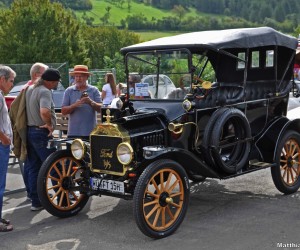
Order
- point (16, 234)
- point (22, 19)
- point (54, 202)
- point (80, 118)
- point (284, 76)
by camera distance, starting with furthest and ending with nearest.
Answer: point (22, 19) → point (284, 76) → point (80, 118) → point (54, 202) → point (16, 234)

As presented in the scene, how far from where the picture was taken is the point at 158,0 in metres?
151

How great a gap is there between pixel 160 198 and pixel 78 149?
47.9 inches

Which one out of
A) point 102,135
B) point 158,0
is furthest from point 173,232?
point 158,0

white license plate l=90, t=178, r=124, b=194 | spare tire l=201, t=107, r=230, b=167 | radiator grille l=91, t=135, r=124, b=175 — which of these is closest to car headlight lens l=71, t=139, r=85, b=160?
radiator grille l=91, t=135, r=124, b=175

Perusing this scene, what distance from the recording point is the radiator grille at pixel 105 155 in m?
5.82

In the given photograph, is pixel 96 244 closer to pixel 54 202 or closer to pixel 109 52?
pixel 54 202

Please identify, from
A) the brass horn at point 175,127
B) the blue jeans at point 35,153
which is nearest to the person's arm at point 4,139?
the blue jeans at point 35,153

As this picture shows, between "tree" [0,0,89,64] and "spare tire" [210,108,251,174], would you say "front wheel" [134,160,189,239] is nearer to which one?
"spare tire" [210,108,251,174]

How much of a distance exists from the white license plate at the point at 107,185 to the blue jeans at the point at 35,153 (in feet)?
3.26

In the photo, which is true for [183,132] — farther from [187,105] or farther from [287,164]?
[287,164]

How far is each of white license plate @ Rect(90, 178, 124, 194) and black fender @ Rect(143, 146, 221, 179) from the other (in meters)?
0.45

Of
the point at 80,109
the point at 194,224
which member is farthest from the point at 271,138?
the point at 80,109

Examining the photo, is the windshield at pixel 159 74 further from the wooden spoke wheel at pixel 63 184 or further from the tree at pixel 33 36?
the tree at pixel 33 36

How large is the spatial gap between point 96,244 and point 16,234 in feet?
3.33
